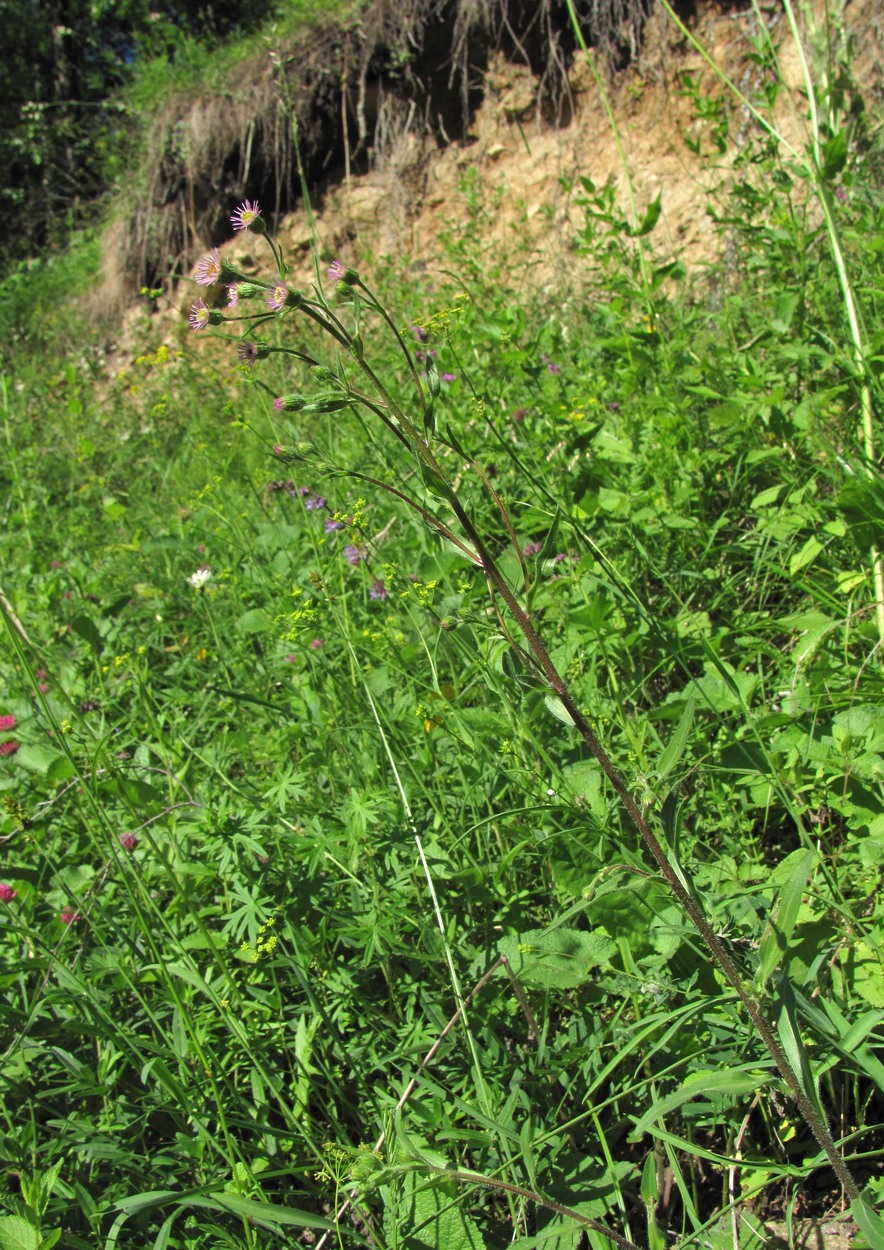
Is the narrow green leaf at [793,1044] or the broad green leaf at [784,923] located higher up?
the broad green leaf at [784,923]

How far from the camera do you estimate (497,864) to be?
54.2 inches

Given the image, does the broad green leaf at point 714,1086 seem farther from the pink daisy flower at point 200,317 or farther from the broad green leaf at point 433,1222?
the pink daisy flower at point 200,317

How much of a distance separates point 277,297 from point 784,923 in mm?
848

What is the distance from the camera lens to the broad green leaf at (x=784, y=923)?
35.4 inches

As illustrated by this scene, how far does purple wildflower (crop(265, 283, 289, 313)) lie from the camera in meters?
0.91

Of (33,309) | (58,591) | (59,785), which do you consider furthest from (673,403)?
(33,309)

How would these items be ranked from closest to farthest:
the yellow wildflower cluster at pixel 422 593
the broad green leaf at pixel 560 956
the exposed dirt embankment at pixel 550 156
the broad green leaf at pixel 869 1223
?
the broad green leaf at pixel 869 1223 → the broad green leaf at pixel 560 956 → the yellow wildflower cluster at pixel 422 593 → the exposed dirt embankment at pixel 550 156

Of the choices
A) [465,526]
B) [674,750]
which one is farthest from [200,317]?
[674,750]

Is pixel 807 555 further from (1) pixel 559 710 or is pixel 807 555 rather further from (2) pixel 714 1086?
(2) pixel 714 1086

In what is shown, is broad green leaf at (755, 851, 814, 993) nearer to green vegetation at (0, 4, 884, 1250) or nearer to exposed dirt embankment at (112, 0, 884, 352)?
green vegetation at (0, 4, 884, 1250)

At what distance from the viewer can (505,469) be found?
235 cm

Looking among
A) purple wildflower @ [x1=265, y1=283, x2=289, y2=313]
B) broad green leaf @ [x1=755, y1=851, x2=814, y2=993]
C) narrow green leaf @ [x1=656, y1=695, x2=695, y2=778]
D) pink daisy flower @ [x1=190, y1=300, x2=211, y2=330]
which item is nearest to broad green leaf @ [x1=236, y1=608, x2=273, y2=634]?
pink daisy flower @ [x1=190, y1=300, x2=211, y2=330]

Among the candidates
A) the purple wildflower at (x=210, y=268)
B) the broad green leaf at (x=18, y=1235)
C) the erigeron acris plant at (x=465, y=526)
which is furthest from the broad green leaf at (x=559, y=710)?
the broad green leaf at (x=18, y=1235)

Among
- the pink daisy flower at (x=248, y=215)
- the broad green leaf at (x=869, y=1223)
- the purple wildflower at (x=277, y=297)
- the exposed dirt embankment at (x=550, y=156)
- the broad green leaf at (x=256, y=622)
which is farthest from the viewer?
the exposed dirt embankment at (x=550, y=156)
